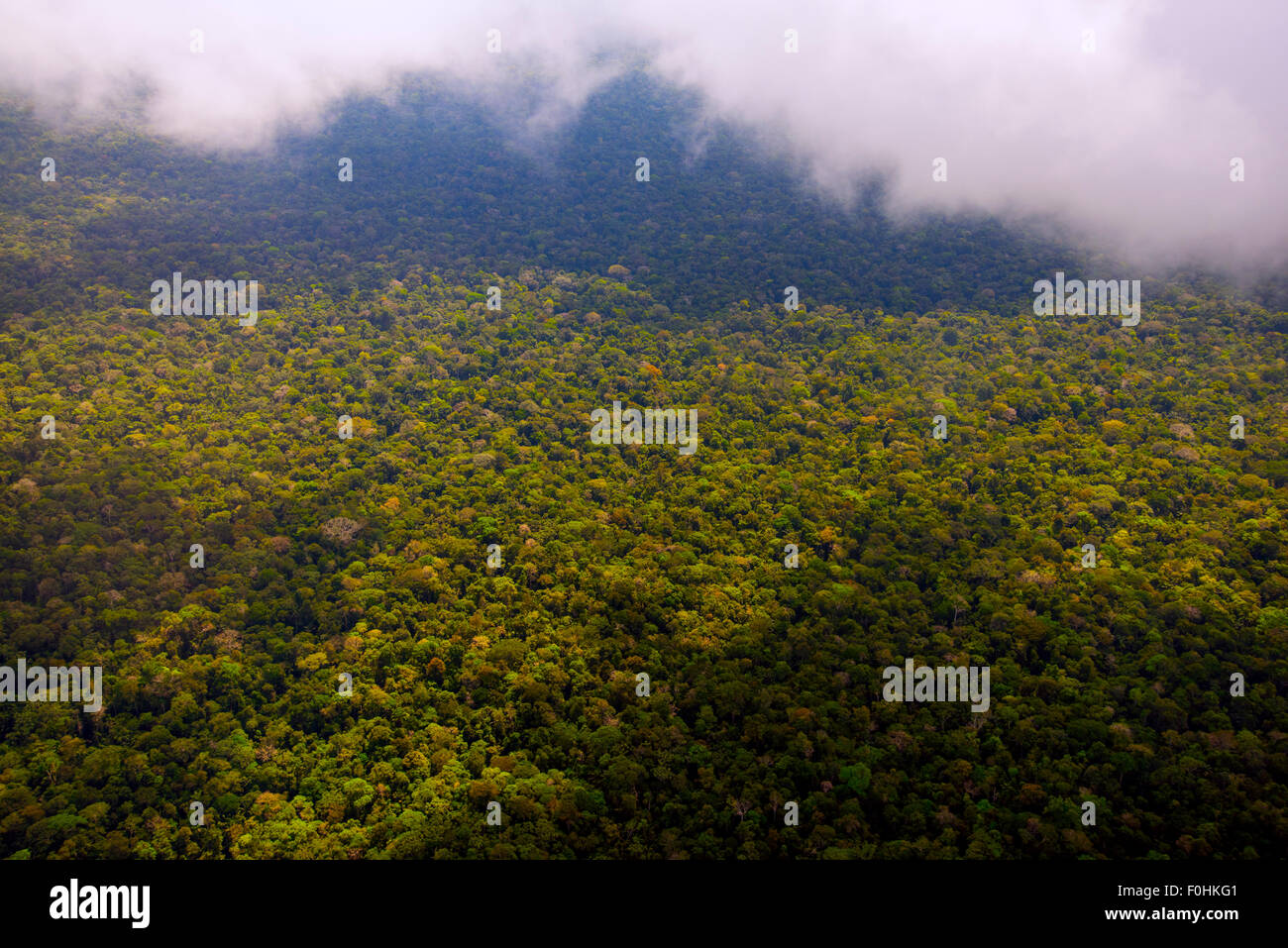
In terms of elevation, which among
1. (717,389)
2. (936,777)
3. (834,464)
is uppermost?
(717,389)

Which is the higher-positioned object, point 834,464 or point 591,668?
point 834,464

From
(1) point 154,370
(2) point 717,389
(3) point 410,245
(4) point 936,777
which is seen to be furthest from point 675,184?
(4) point 936,777

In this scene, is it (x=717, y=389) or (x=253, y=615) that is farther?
(x=717, y=389)

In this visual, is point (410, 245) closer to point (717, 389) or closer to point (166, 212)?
point (166, 212)
